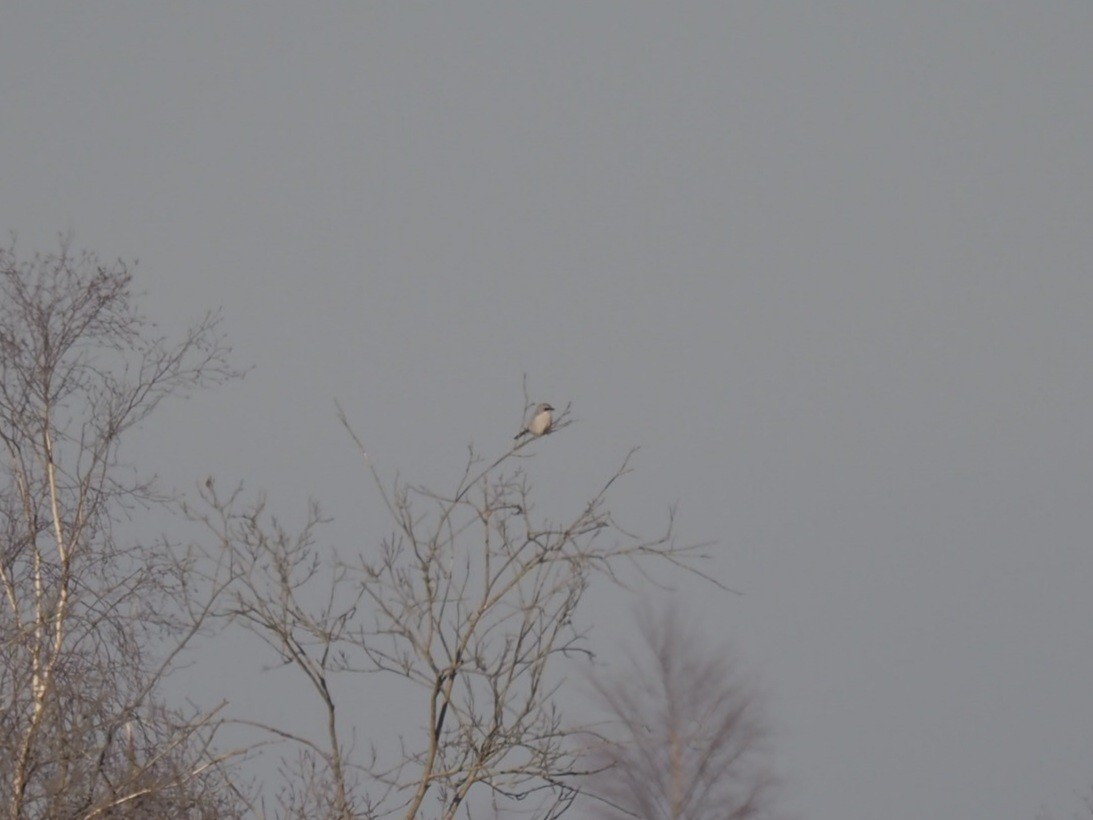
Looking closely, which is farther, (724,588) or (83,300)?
(83,300)

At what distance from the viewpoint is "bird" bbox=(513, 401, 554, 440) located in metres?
6.35

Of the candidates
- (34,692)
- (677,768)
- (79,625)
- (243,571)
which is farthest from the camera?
(677,768)

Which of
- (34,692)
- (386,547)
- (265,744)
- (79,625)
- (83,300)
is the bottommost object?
(265,744)

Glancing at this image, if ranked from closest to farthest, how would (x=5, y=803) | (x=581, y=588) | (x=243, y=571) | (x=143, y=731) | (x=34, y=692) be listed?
(x=581, y=588) < (x=243, y=571) < (x=5, y=803) < (x=34, y=692) < (x=143, y=731)

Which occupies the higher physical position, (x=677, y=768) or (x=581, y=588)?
(x=677, y=768)

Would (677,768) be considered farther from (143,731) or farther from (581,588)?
(581,588)

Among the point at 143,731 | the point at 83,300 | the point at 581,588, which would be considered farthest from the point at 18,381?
the point at 581,588

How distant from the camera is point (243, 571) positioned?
5.79 metres

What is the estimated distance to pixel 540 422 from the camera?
741 centimetres

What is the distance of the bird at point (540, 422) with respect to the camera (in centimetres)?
635

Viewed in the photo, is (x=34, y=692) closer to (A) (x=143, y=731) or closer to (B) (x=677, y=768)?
(A) (x=143, y=731)

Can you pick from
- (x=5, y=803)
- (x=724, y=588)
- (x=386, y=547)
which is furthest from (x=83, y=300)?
(x=724, y=588)

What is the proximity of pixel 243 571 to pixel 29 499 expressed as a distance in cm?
345

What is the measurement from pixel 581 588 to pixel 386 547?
673 millimetres
